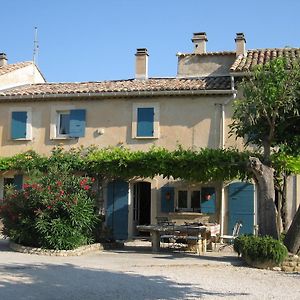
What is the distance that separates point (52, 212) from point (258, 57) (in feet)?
32.4

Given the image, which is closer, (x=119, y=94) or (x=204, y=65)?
(x=119, y=94)

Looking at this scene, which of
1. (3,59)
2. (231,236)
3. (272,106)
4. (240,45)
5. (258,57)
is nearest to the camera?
(272,106)

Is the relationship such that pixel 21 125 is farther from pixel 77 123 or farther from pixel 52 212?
pixel 52 212

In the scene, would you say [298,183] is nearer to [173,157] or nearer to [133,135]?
[173,157]

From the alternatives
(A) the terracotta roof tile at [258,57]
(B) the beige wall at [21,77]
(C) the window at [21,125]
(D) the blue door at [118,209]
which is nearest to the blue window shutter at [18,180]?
(C) the window at [21,125]

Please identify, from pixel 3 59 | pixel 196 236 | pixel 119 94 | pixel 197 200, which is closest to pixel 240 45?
pixel 119 94

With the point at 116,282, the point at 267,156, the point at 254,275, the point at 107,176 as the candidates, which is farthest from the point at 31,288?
the point at 107,176

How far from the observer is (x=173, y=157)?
52.6 feet

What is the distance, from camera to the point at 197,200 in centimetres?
1794

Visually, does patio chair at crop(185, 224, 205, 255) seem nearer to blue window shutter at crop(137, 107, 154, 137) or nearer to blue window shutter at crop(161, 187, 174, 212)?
blue window shutter at crop(161, 187, 174, 212)

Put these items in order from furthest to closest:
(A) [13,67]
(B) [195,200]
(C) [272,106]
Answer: (A) [13,67] < (B) [195,200] < (C) [272,106]

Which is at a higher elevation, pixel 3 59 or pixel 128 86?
pixel 3 59

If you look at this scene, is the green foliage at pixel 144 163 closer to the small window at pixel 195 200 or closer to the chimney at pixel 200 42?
the small window at pixel 195 200

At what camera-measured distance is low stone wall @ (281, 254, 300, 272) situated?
38.6ft
